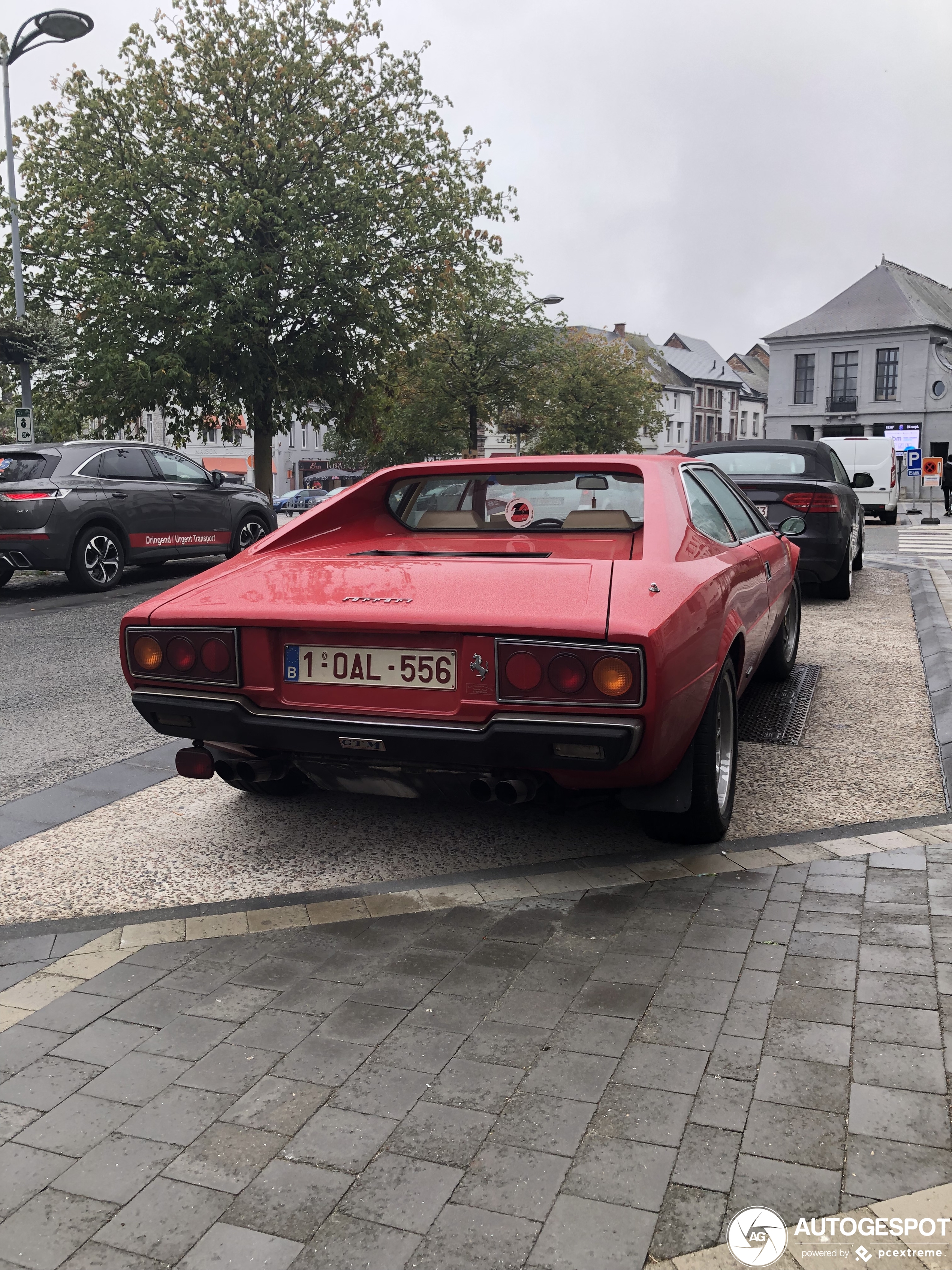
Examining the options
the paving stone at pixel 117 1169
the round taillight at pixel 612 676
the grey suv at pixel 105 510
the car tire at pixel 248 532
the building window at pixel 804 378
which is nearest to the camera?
the paving stone at pixel 117 1169

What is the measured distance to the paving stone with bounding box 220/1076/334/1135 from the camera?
229cm

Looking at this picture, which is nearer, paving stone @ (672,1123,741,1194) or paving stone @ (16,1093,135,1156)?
paving stone @ (672,1123,741,1194)

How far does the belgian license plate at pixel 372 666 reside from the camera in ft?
10.9

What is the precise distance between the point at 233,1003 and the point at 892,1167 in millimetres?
1562

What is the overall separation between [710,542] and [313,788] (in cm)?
191

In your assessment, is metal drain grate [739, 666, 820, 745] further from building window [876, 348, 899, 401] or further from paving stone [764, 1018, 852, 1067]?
building window [876, 348, 899, 401]

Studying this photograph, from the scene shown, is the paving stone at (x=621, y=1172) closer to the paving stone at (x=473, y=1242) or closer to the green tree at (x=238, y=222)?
the paving stone at (x=473, y=1242)

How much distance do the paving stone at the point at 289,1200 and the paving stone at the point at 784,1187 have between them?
727 millimetres

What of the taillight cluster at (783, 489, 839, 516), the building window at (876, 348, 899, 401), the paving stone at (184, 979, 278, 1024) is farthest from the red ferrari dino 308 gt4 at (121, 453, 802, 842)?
the building window at (876, 348, 899, 401)

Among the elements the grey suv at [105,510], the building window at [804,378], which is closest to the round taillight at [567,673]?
the grey suv at [105,510]

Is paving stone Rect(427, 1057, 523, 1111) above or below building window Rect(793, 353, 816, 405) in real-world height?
below

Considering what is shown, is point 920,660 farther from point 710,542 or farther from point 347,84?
point 347,84

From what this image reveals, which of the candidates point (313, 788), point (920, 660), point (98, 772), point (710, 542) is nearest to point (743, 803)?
point (710, 542)

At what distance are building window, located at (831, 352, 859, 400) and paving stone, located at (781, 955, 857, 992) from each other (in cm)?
6595
